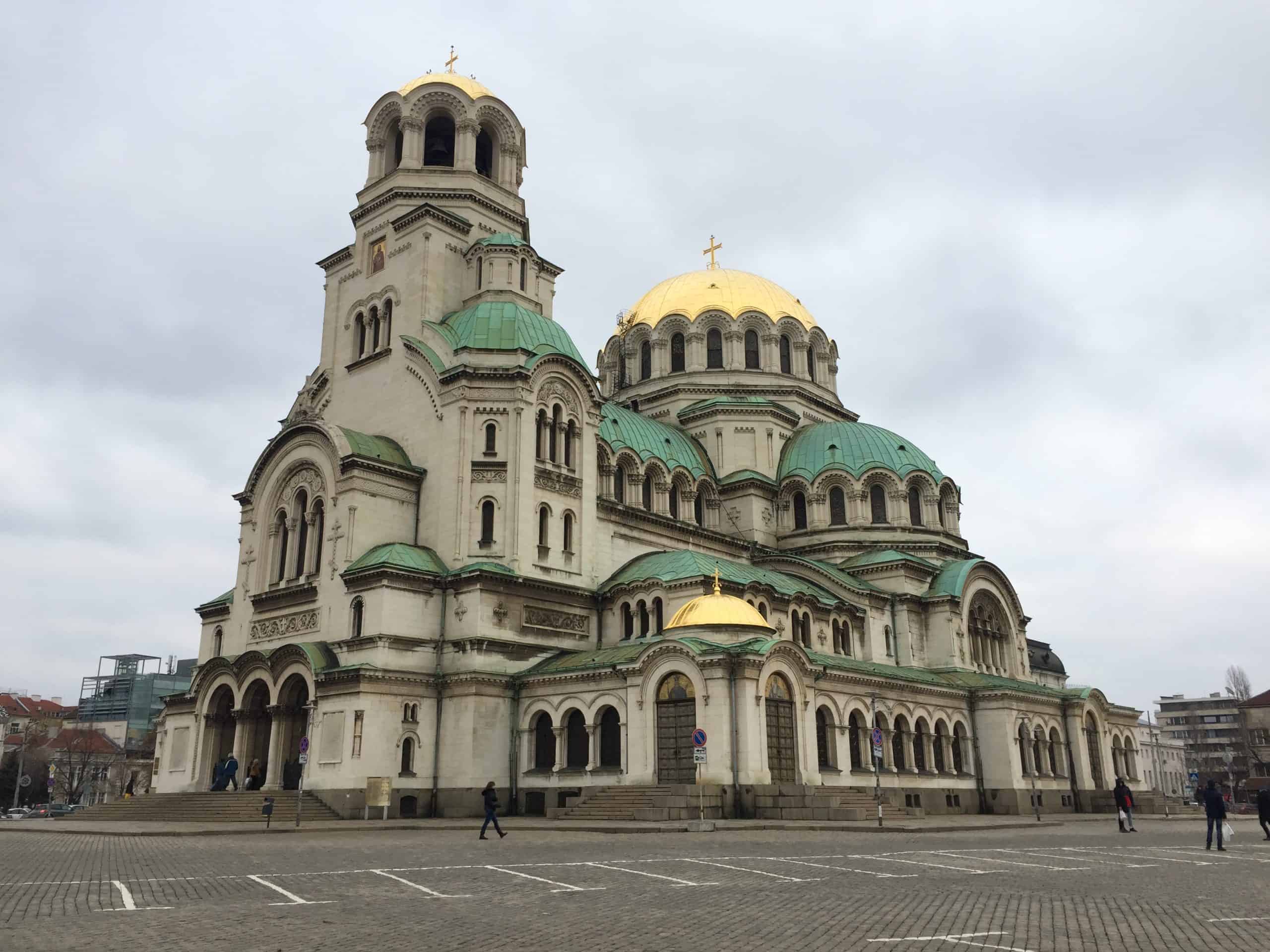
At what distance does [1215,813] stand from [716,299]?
41.6 metres

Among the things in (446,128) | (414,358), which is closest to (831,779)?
(414,358)

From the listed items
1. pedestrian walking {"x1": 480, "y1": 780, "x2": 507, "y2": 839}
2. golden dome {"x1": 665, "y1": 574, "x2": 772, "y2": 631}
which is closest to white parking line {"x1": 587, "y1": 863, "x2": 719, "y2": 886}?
pedestrian walking {"x1": 480, "y1": 780, "x2": 507, "y2": 839}

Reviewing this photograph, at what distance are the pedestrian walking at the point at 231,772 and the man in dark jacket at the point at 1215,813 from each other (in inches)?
1235

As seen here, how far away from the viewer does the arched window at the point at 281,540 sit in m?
44.1

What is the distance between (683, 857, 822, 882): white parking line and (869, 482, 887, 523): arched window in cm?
3730

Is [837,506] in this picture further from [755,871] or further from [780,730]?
[755,871]

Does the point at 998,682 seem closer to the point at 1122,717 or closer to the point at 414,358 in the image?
the point at 1122,717

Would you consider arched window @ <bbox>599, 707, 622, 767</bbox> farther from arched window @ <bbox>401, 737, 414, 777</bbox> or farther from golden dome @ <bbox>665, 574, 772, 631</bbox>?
arched window @ <bbox>401, 737, 414, 777</bbox>

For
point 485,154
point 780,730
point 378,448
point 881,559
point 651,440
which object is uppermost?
point 485,154

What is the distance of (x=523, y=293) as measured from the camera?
153 ft

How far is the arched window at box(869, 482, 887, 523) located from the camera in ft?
182

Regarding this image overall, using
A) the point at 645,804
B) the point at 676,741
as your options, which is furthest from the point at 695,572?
the point at 645,804

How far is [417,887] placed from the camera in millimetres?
15172

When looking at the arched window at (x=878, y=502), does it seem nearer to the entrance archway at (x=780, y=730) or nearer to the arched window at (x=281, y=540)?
the entrance archway at (x=780, y=730)
